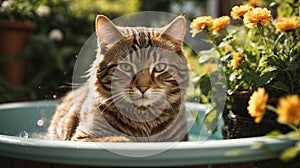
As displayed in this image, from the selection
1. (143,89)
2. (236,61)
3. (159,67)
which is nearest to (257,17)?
(236,61)

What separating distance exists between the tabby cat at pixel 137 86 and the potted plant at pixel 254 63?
0.83 feet

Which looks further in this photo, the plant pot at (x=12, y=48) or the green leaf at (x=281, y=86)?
the plant pot at (x=12, y=48)

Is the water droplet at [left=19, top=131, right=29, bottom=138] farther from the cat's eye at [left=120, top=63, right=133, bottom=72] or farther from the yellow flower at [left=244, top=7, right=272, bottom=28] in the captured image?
the yellow flower at [left=244, top=7, right=272, bottom=28]

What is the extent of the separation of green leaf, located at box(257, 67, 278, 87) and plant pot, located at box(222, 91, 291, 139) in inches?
3.1

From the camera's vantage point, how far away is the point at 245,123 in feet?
6.16

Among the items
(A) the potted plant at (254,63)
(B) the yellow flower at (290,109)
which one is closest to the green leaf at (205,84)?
(A) the potted plant at (254,63)

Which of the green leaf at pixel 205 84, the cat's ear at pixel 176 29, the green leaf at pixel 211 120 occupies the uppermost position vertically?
the cat's ear at pixel 176 29

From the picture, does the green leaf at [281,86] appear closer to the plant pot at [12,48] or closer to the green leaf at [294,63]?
the green leaf at [294,63]

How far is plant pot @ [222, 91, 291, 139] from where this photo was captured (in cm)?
174

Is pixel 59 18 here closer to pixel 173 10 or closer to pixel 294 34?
pixel 173 10

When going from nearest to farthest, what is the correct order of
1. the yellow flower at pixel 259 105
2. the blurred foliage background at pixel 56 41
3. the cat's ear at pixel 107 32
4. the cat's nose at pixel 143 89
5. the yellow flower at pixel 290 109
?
the yellow flower at pixel 290 109
the yellow flower at pixel 259 105
the cat's nose at pixel 143 89
the cat's ear at pixel 107 32
the blurred foliage background at pixel 56 41

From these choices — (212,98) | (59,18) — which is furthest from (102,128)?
(59,18)

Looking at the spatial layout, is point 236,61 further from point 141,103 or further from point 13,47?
point 13,47

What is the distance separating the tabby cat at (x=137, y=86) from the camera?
66.8 inches
